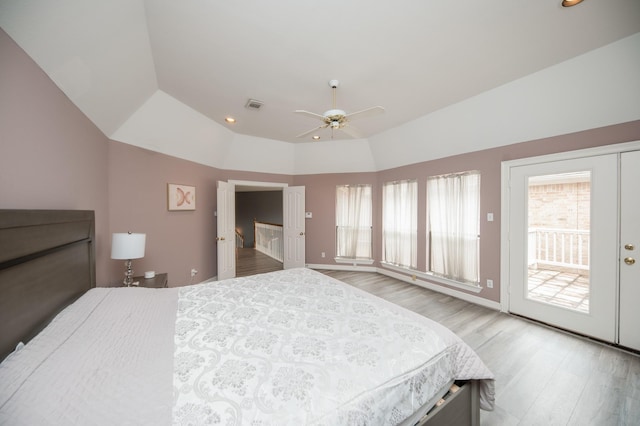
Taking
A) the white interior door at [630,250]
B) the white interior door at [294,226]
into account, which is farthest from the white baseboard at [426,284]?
the white interior door at [630,250]

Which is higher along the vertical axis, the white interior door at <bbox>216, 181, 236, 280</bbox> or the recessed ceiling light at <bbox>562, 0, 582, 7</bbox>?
the recessed ceiling light at <bbox>562, 0, 582, 7</bbox>

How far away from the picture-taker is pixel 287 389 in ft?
2.97

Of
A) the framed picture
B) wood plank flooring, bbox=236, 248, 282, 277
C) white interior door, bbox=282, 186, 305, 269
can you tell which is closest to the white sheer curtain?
white interior door, bbox=282, 186, 305, 269

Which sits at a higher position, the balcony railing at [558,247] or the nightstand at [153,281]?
the balcony railing at [558,247]

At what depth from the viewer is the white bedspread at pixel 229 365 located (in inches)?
31.0

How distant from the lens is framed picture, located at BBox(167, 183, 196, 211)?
3508mm

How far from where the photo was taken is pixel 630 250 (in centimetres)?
228

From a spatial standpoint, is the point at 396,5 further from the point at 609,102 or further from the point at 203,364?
the point at 203,364

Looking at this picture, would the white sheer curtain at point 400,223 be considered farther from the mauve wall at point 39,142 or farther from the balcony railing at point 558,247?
the mauve wall at point 39,142

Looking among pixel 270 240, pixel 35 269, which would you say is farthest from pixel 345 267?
pixel 35 269

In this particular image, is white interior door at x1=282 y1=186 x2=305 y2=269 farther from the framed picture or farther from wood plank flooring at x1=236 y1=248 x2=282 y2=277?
the framed picture

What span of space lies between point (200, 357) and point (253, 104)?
10.1 ft

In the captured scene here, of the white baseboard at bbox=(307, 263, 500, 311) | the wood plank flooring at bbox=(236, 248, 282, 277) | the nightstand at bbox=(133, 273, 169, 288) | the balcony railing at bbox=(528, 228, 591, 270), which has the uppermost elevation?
the balcony railing at bbox=(528, 228, 591, 270)

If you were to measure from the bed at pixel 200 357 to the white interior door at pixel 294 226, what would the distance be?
11.7 feet
